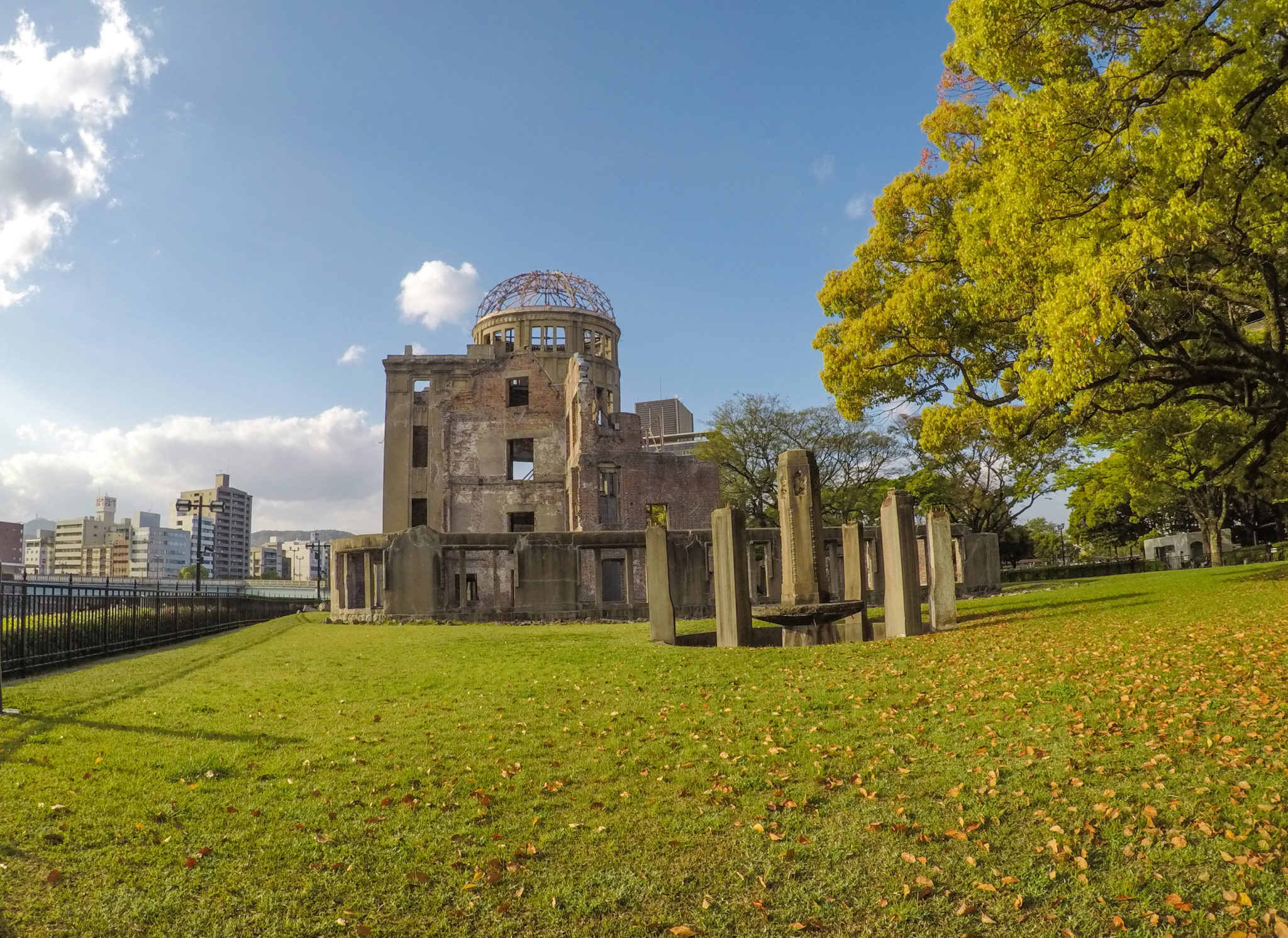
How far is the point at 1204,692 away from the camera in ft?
26.2

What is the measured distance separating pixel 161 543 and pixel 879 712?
212 meters

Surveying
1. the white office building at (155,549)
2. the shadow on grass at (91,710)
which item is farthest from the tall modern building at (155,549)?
the shadow on grass at (91,710)

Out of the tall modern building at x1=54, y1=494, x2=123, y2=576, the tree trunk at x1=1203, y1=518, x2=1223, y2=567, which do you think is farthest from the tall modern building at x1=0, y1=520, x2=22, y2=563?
the tall modern building at x1=54, y1=494, x2=123, y2=576

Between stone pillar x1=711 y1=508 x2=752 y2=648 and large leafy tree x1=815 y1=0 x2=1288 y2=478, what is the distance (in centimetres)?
493

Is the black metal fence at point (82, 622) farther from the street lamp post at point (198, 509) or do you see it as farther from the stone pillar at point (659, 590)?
the street lamp post at point (198, 509)

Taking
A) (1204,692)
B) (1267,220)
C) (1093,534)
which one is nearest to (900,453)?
(1093,534)

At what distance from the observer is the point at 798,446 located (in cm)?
4956

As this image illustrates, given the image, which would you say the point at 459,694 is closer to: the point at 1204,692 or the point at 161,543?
the point at 1204,692

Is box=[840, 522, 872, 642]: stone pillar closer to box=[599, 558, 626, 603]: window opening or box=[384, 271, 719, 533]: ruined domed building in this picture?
box=[599, 558, 626, 603]: window opening

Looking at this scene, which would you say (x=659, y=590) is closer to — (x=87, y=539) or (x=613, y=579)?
(x=613, y=579)

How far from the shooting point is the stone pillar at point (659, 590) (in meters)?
14.5

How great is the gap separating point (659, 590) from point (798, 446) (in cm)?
3597

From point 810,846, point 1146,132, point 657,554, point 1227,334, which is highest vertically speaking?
point 1146,132

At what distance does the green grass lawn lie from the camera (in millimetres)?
4277
